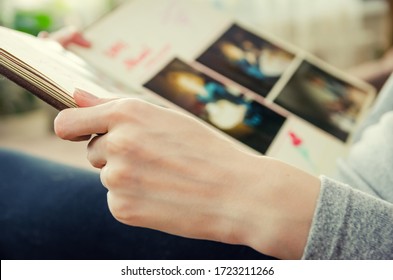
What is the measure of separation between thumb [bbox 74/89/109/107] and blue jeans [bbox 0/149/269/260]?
0.85 feet

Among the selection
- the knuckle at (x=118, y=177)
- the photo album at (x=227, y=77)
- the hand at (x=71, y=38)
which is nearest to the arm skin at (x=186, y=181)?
the knuckle at (x=118, y=177)

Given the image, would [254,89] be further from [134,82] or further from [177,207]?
[177,207]

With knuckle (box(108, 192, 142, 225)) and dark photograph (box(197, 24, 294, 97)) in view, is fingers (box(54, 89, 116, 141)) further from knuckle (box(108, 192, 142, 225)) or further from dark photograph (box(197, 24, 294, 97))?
dark photograph (box(197, 24, 294, 97))

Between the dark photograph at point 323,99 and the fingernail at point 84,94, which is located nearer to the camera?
the fingernail at point 84,94

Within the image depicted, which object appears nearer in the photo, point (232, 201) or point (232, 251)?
point (232, 201)

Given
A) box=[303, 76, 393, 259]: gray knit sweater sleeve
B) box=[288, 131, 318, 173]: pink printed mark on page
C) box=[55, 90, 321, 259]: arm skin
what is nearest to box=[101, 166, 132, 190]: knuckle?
box=[55, 90, 321, 259]: arm skin

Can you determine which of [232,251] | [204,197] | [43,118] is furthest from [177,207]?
[43,118]

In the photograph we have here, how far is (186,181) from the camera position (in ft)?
1.19

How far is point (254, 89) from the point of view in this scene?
2.01 ft

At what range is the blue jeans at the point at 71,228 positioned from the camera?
0.57 m

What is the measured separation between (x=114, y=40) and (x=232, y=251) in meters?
0.34

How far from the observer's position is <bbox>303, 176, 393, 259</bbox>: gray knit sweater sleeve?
0.35 metres

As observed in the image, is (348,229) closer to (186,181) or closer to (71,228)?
(186,181)

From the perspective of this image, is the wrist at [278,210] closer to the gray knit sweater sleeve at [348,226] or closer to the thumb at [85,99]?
the gray knit sweater sleeve at [348,226]
